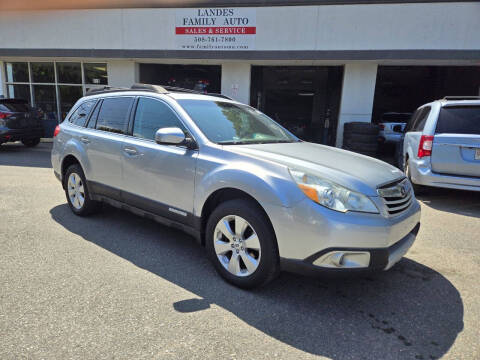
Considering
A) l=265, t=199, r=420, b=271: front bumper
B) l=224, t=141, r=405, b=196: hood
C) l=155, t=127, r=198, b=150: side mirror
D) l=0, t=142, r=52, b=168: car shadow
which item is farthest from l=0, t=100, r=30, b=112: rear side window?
l=265, t=199, r=420, b=271: front bumper

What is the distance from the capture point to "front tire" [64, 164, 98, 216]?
459 centimetres

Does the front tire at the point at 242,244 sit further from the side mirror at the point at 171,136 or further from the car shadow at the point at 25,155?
the car shadow at the point at 25,155

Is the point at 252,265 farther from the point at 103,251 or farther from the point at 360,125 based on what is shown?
the point at 360,125

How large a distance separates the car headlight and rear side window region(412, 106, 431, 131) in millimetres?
4568

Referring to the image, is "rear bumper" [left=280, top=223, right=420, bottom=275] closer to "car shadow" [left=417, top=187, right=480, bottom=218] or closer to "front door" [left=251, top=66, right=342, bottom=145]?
"car shadow" [left=417, top=187, right=480, bottom=218]

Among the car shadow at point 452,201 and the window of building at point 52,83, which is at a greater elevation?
the window of building at point 52,83

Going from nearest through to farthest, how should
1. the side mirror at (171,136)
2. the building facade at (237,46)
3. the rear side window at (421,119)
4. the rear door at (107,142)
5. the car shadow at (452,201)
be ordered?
the side mirror at (171,136)
the rear door at (107,142)
the car shadow at (452,201)
the rear side window at (421,119)
the building facade at (237,46)

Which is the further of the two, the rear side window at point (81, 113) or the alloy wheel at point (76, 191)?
the rear side window at point (81, 113)

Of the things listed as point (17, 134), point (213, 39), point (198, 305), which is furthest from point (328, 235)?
point (17, 134)

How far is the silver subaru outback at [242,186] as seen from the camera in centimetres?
251

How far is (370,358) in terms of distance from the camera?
2.17m

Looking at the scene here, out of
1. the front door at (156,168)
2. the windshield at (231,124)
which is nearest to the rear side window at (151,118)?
the front door at (156,168)

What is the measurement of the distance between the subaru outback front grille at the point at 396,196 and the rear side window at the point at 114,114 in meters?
2.99

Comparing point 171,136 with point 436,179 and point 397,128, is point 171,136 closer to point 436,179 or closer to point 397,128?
point 436,179
